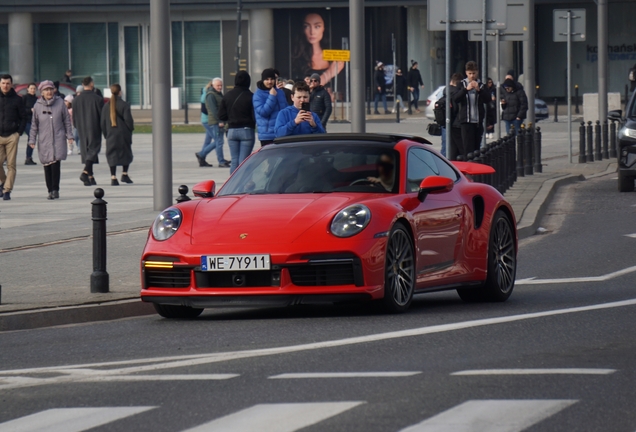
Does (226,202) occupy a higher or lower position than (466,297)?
higher

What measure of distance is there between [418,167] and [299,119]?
14.5 ft

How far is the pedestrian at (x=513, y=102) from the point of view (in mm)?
31859

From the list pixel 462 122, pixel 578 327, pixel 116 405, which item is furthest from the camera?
pixel 462 122

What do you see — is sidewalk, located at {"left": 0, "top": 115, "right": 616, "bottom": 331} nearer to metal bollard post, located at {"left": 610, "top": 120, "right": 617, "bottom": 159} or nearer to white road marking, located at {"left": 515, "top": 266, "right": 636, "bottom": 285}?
metal bollard post, located at {"left": 610, "top": 120, "right": 617, "bottom": 159}

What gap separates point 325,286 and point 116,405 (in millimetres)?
3276

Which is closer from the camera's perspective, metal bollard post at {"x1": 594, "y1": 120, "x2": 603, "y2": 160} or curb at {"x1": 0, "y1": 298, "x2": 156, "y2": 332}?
curb at {"x1": 0, "y1": 298, "x2": 156, "y2": 332}

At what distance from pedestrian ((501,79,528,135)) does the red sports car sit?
20539mm

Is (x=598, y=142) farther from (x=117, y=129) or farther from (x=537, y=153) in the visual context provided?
(x=117, y=129)

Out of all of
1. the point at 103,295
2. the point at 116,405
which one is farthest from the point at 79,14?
the point at 116,405

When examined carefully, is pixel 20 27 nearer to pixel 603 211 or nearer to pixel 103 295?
pixel 603 211

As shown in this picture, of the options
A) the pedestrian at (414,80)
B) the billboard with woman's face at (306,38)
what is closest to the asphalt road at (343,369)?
the pedestrian at (414,80)

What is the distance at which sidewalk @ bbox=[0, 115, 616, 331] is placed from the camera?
35.6 ft

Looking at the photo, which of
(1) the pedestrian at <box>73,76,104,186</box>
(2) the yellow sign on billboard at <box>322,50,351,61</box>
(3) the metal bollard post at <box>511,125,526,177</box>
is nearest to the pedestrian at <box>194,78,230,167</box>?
(1) the pedestrian at <box>73,76,104,186</box>

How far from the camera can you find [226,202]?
10.5m
